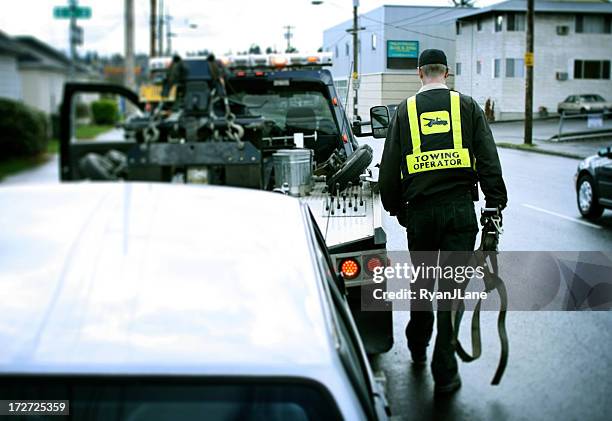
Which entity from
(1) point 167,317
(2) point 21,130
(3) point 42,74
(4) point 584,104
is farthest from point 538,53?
(1) point 167,317

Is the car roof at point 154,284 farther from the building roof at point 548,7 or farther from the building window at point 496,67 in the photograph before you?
the building window at point 496,67

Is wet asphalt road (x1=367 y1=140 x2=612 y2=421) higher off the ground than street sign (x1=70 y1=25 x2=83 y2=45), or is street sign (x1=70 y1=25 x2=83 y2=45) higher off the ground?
street sign (x1=70 y1=25 x2=83 y2=45)

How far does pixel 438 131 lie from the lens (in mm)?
5500

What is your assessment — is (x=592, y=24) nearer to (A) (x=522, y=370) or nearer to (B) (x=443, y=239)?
(A) (x=522, y=370)

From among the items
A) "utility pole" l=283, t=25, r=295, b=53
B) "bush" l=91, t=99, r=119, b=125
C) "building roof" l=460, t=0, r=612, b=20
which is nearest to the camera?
"bush" l=91, t=99, r=119, b=125

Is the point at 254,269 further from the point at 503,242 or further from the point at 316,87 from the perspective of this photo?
the point at 503,242

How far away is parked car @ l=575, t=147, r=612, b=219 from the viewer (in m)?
13.1

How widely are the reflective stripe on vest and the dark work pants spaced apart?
202 mm

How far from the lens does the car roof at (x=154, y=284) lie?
2172 millimetres

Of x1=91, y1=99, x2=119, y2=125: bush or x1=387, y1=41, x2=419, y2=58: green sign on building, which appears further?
x1=387, y1=41, x2=419, y2=58: green sign on building

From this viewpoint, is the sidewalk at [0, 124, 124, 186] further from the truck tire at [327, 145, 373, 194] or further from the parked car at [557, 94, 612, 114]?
the parked car at [557, 94, 612, 114]

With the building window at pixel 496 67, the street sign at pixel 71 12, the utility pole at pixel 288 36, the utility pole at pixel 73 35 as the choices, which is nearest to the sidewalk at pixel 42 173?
the utility pole at pixel 73 35

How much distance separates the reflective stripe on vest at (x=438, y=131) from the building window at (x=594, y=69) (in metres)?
4.54

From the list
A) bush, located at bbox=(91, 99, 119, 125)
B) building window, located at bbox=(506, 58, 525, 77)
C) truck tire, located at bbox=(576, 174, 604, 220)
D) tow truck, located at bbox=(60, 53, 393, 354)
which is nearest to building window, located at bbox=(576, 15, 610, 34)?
building window, located at bbox=(506, 58, 525, 77)
